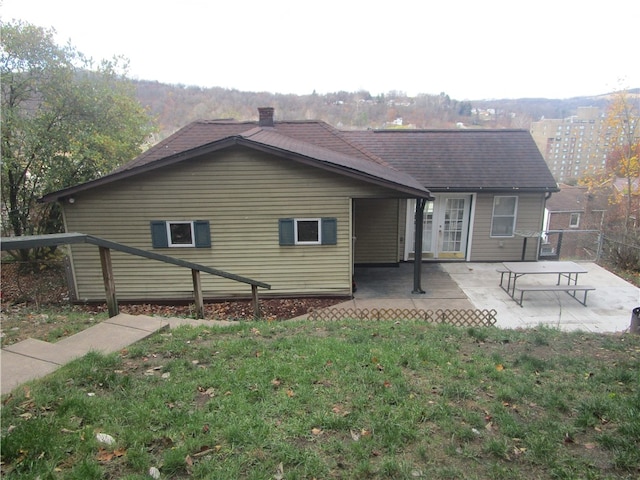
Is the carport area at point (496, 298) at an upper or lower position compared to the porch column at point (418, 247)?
lower

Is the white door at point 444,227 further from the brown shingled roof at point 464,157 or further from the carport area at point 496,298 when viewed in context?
the carport area at point 496,298

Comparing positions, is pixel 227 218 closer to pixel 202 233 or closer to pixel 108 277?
pixel 202 233

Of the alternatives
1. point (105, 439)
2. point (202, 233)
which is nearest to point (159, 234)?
point (202, 233)

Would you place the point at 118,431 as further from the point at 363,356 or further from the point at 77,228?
the point at 77,228

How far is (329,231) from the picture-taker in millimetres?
10094

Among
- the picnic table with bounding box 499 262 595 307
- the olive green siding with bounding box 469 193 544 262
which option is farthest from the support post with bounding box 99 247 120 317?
the olive green siding with bounding box 469 193 544 262

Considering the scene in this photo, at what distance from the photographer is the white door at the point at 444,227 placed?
13.3 metres

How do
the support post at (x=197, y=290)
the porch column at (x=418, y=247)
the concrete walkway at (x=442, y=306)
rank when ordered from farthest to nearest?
the porch column at (x=418, y=247), the support post at (x=197, y=290), the concrete walkway at (x=442, y=306)

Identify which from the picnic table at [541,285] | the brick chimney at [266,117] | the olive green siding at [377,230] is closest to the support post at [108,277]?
the picnic table at [541,285]

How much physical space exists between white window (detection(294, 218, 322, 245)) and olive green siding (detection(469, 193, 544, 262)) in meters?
6.21

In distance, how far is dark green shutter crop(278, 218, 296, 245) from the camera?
10.1m

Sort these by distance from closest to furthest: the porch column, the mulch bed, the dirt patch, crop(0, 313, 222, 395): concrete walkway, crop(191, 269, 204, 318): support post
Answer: crop(0, 313, 222, 395): concrete walkway < crop(191, 269, 204, 318): support post < the dirt patch < the mulch bed < the porch column

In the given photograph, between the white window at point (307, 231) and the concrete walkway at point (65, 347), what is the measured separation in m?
5.35

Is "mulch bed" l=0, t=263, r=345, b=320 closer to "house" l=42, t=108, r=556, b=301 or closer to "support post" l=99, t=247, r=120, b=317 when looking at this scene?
"house" l=42, t=108, r=556, b=301
